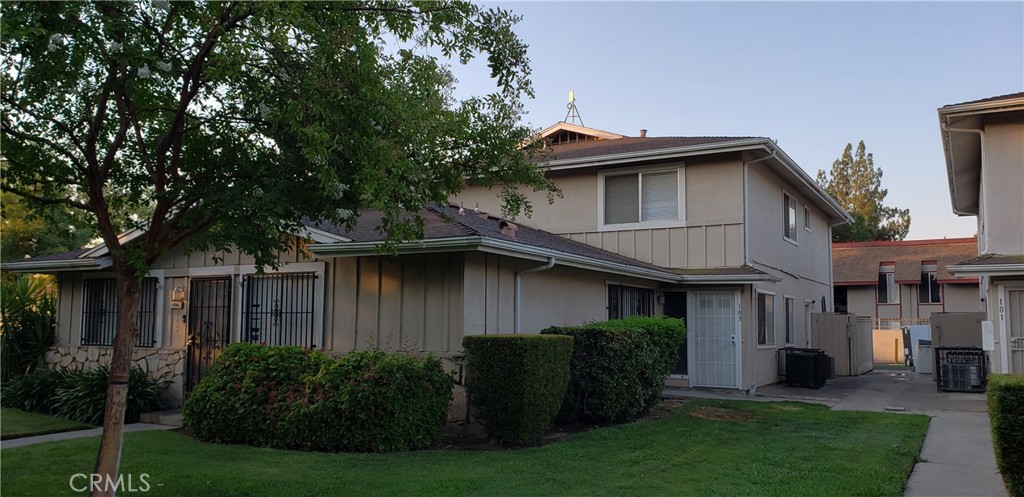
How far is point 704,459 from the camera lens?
330 inches

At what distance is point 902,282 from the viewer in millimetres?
37000

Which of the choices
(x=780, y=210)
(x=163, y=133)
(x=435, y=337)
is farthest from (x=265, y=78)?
(x=780, y=210)

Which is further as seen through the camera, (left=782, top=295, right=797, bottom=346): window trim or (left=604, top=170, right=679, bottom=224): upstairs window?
(left=782, top=295, right=797, bottom=346): window trim

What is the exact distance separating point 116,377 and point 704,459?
5845 millimetres

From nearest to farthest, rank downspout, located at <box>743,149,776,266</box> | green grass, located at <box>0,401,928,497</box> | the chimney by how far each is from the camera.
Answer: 1. green grass, located at <box>0,401,928,497</box>
2. the chimney
3. downspout, located at <box>743,149,776,266</box>

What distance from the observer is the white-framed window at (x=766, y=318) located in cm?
1666

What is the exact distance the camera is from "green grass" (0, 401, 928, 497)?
6.91 m

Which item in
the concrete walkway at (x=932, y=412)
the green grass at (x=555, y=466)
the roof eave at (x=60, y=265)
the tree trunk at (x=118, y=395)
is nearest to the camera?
the tree trunk at (x=118, y=395)

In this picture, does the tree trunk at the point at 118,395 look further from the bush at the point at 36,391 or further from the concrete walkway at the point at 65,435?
the bush at the point at 36,391

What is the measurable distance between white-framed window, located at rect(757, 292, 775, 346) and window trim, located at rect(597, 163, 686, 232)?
98.5 inches

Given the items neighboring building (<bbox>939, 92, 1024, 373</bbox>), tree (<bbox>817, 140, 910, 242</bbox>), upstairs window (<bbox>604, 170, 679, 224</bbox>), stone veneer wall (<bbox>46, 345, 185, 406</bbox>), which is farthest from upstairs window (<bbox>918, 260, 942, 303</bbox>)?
stone veneer wall (<bbox>46, 345, 185, 406</bbox>)

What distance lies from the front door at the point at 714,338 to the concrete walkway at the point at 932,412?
15.2 inches

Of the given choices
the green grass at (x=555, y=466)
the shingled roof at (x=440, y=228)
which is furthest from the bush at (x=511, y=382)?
the shingled roof at (x=440, y=228)

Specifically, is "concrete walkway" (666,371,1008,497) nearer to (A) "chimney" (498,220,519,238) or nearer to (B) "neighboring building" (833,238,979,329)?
(A) "chimney" (498,220,519,238)
